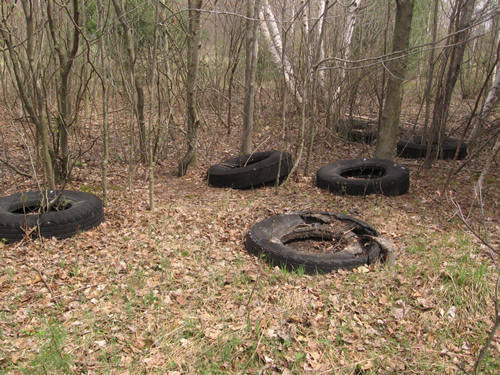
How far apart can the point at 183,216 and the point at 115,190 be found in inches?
69.1

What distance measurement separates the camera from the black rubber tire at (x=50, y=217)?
461cm

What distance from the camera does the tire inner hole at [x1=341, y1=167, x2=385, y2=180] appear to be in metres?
7.12

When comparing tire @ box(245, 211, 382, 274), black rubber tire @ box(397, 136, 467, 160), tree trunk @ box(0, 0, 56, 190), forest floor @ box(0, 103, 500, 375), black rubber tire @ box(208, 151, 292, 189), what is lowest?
forest floor @ box(0, 103, 500, 375)

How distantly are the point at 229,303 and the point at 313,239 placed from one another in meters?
1.86

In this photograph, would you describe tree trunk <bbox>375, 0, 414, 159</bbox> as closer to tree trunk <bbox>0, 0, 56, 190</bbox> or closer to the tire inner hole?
the tire inner hole

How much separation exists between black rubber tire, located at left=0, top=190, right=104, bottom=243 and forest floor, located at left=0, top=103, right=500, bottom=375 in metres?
0.14

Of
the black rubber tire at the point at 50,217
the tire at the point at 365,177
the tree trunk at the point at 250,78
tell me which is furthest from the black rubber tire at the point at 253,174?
the black rubber tire at the point at 50,217

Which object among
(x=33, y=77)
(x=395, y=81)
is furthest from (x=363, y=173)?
(x=33, y=77)

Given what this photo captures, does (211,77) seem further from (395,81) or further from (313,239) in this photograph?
(313,239)

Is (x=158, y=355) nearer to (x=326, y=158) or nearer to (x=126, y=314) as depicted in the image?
(x=126, y=314)

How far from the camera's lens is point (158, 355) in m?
3.05

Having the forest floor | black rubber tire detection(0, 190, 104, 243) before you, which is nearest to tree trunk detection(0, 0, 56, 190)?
black rubber tire detection(0, 190, 104, 243)

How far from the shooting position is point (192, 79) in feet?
23.0

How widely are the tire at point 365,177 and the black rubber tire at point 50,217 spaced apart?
3.48 meters
